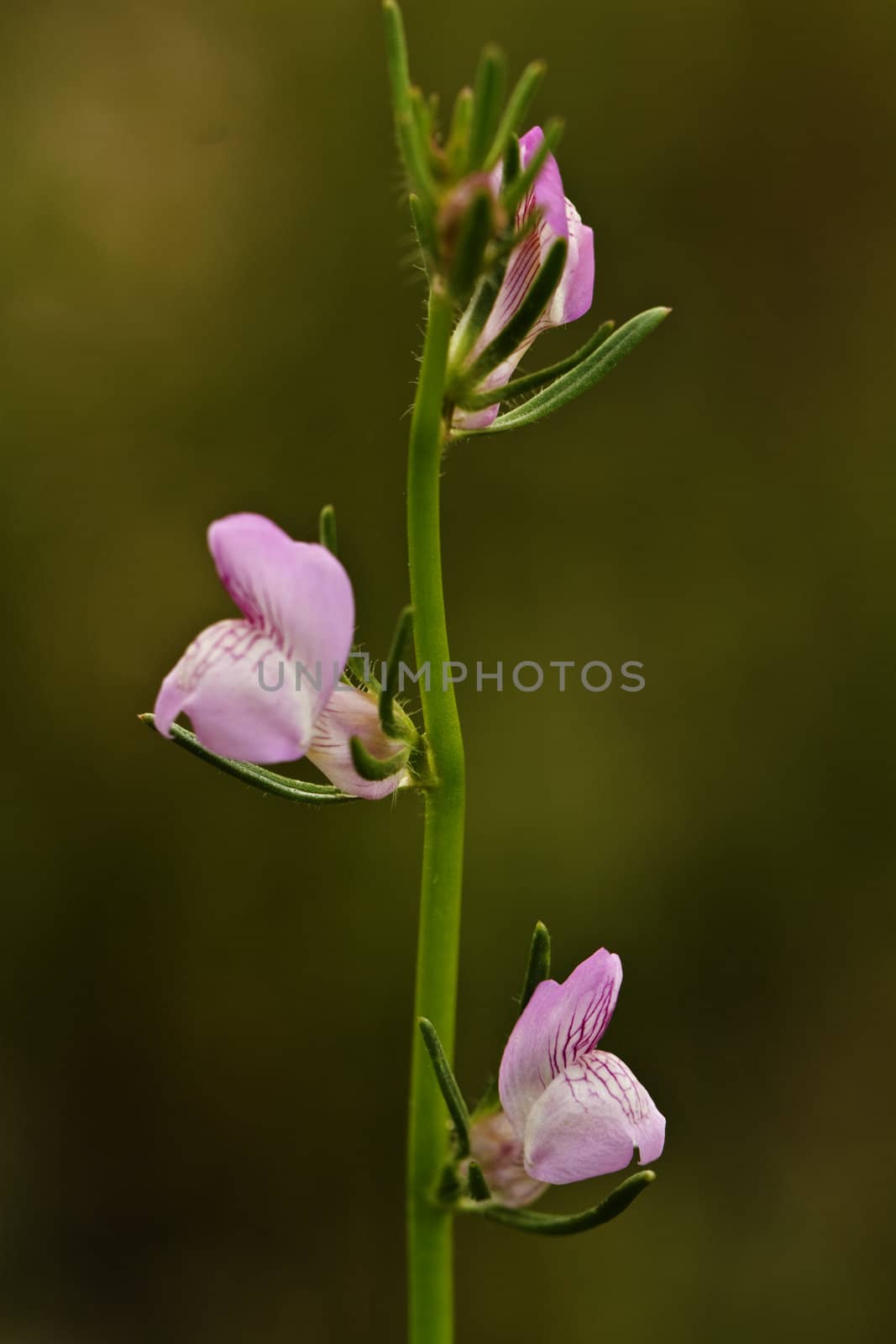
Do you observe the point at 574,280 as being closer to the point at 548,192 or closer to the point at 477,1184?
the point at 548,192

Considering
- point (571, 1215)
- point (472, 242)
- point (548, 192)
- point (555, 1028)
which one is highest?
point (548, 192)

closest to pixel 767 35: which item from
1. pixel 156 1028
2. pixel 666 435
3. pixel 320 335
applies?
pixel 666 435

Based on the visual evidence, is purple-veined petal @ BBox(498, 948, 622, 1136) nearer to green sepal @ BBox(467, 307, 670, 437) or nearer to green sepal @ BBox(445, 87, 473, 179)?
green sepal @ BBox(467, 307, 670, 437)

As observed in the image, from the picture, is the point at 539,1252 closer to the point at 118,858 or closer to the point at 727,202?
the point at 118,858

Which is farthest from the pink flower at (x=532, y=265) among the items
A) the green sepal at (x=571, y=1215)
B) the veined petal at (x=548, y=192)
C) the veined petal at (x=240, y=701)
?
the green sepal at (x=571, y=1215)

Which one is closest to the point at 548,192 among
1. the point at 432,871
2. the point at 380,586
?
the point at 432,871

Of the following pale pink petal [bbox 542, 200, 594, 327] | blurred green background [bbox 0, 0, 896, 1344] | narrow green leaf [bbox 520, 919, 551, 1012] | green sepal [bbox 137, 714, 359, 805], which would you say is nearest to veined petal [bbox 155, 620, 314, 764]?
green sepal [bbox 137, 714, 359, 805]
